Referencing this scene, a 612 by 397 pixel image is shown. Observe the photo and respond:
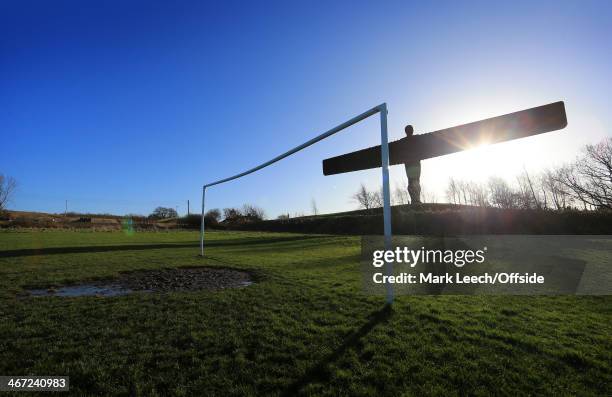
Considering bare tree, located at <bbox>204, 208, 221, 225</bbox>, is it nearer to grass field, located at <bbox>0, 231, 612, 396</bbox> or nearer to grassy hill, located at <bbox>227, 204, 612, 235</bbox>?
grassy hill, located at <bbox>227, 204, 612, 235</bbox>

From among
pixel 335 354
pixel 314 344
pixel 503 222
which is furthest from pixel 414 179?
pixel 503 222

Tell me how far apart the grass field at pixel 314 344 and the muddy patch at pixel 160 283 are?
3.94 feet

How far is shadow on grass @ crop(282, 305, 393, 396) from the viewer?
3523mm

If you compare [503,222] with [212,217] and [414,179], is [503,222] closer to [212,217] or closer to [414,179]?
[414,179]

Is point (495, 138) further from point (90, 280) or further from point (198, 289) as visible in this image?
point (90, 280)

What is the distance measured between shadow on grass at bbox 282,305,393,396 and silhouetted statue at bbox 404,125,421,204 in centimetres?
287

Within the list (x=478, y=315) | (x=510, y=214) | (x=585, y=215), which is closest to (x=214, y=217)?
(x=510, y=214)

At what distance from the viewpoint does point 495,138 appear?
1560 millimetres

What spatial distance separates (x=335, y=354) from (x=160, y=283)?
8566mm

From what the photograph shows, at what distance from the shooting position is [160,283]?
10.5 m

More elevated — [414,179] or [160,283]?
[414,179]

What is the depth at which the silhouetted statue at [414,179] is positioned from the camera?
1929mm

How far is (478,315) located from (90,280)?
13.4m

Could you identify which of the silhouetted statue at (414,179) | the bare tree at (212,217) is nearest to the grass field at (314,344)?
the silhouetted statue at (414,179)
